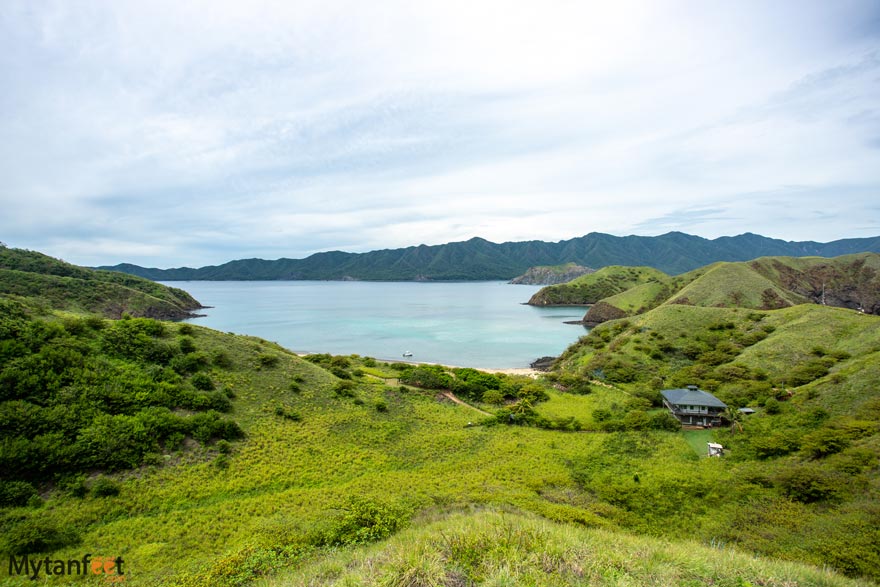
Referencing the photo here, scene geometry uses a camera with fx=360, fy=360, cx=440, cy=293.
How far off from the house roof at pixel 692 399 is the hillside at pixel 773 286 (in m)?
63.4

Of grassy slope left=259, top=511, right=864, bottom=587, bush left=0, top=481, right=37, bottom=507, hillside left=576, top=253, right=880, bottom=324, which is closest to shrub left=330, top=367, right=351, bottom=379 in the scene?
bush left=0, top=481, right=37, bottom=507

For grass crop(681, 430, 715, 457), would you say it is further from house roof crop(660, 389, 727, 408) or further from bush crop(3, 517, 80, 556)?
bush crop(3, 517, 80, 556)

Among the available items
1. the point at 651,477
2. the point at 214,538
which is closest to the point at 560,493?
the point at 651,477

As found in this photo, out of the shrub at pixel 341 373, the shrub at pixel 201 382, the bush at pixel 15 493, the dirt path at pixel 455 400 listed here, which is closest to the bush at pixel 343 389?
the shrub at pixel 341 373

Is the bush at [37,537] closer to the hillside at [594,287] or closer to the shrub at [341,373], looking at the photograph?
the shrub at [341,373]

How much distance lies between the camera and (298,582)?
30.4 feet

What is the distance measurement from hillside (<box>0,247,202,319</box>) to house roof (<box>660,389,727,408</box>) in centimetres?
10837

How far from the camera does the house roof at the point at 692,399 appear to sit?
3136 cm

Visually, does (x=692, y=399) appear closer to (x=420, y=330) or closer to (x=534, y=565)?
(x=534, y=565)

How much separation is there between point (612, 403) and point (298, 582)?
3477 centimetres

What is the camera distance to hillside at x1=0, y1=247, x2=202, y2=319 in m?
91.4

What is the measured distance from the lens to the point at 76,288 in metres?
100

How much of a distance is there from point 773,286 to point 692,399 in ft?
273

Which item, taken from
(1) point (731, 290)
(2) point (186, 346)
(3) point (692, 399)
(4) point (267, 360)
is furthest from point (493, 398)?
(1) point (731, 290)
